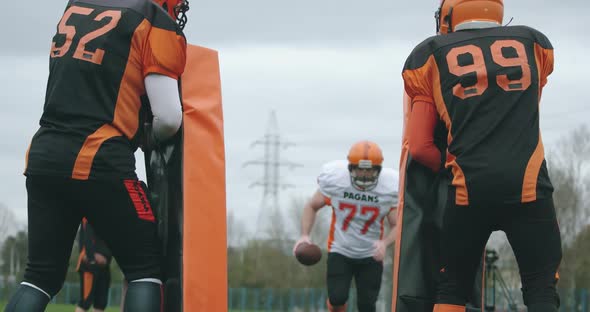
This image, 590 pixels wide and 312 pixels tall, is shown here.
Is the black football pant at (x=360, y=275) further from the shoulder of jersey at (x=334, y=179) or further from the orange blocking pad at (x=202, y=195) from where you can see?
the orange blocking pad at (x=202, y=195)

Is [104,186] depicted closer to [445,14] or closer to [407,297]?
[407,297]

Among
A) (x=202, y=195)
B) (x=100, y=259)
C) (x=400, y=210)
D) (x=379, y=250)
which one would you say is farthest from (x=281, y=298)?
(x=202, y=195)

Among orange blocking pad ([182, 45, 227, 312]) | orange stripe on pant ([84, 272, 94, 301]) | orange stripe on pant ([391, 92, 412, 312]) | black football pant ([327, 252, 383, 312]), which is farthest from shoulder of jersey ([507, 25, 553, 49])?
orange stripe on pant ([84, 272, 94, 301])

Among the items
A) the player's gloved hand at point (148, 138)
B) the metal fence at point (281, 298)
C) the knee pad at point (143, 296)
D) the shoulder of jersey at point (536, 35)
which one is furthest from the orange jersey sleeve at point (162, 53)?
the metal fence at point (281, 298)

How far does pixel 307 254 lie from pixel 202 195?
3.80 meters

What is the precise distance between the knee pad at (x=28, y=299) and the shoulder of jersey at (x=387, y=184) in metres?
5.37

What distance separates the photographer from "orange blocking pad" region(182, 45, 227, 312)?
496 centimetres

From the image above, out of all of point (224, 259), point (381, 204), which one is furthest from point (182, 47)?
→ point (381, 204)

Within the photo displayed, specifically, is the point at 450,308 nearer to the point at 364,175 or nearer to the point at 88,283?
the point at 364,175

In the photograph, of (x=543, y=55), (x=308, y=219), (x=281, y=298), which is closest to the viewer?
(x=543, y=55)

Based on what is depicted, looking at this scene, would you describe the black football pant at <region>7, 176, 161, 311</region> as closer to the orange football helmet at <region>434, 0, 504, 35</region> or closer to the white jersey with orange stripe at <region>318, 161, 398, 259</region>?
the orange football helmet at <region>434, 0, 504, 35</region>

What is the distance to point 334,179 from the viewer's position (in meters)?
9.70

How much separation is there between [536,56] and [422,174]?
971 mm

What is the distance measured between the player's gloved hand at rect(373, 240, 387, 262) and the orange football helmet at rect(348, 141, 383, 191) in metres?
0.60
